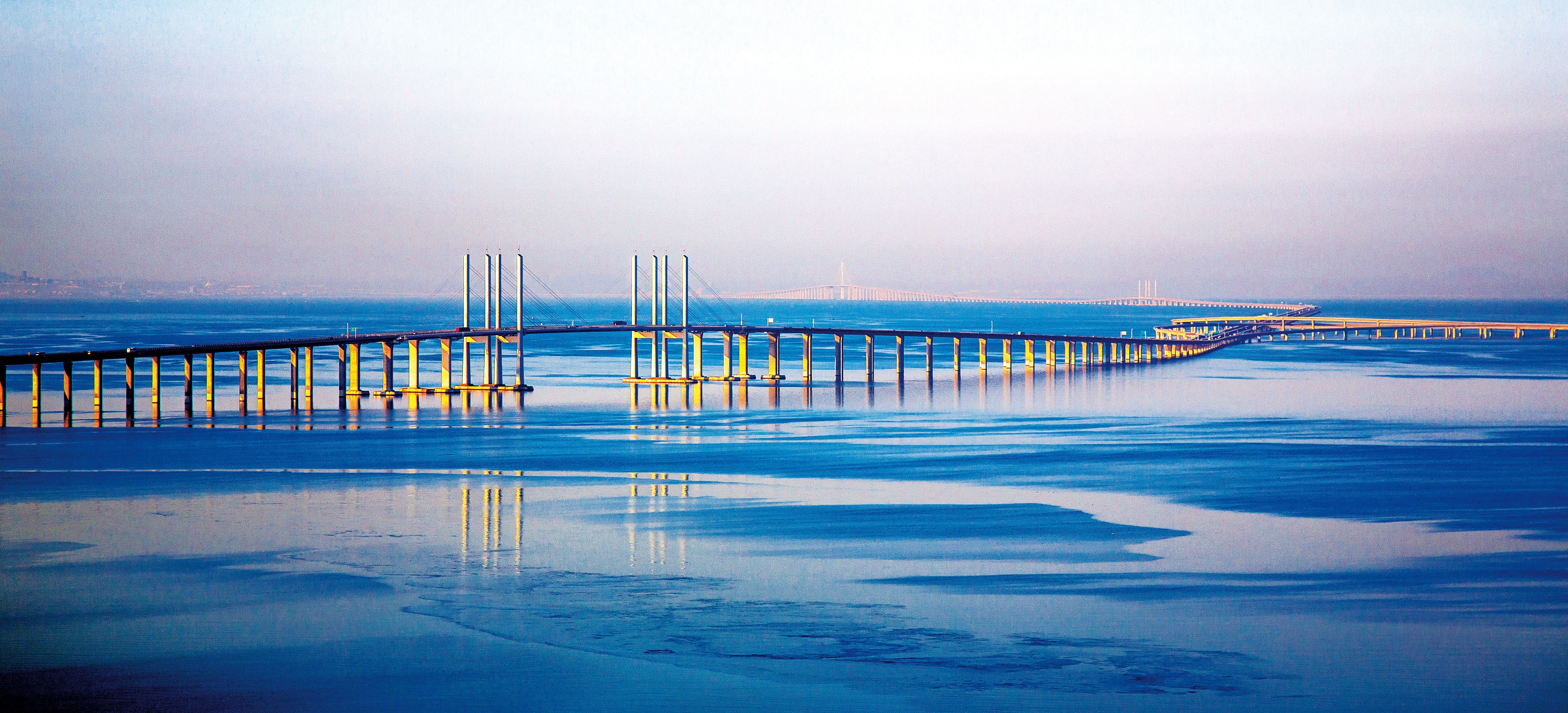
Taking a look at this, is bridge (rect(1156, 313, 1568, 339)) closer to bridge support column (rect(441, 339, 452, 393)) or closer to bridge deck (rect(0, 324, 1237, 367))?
bridge deck (rect(0, 324, 1237, 367))

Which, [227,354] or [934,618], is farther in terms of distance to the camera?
[227,354]

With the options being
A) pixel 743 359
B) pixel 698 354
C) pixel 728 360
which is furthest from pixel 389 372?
pixel 743 359

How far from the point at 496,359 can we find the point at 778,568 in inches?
2402

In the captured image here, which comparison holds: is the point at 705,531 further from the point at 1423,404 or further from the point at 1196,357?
the point at 1196,357

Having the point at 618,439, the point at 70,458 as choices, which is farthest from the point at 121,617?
the point at 618,439

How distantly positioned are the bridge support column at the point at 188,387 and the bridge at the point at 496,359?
7cm

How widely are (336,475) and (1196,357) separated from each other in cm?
9719

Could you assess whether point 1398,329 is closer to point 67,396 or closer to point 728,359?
point 728,359

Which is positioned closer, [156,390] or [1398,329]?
[156,390]

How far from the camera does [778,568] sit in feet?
80.3

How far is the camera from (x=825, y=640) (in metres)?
19.2

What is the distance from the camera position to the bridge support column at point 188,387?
5759 centimetres

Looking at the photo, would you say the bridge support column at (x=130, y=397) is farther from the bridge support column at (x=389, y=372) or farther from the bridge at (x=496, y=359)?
the bridge support column at (x=389, y=372)

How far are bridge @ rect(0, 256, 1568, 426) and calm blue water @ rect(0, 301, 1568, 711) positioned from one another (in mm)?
4498
